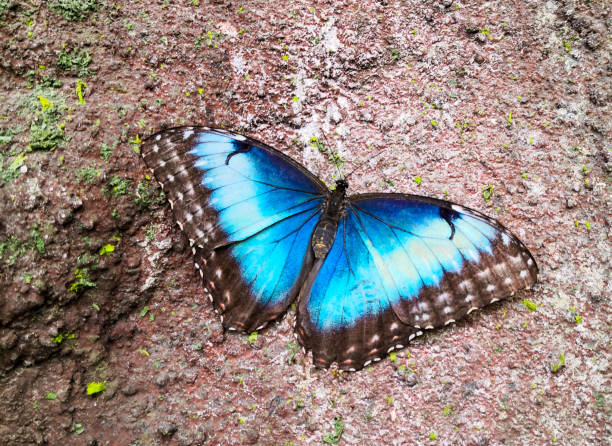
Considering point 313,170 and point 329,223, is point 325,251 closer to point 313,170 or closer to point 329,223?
point 329,223

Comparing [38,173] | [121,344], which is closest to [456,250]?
[121,344]

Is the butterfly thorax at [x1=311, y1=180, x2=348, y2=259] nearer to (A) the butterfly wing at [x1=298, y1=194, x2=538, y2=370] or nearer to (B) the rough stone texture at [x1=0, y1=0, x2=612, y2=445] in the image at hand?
(A) the butterfly wing at [x1=298, y1=194, x2=538, y2=370]

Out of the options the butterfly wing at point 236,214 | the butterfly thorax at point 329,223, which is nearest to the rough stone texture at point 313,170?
the butterfly wing at point 236,214

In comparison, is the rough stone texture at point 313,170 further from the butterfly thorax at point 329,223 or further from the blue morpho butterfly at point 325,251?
the butterfly thorax at point 329,223

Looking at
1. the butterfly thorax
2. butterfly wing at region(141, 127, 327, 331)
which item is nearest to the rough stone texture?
butterfly wing at region(141, 127, 327, 331)

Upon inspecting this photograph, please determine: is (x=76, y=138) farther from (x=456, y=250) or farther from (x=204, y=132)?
(x=456, y=250)

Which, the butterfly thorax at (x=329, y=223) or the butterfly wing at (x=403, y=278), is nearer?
the butterfly wing at (x=403, y=278)

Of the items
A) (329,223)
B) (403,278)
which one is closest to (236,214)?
(329,223)
